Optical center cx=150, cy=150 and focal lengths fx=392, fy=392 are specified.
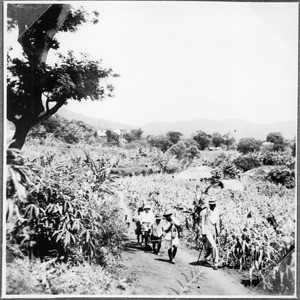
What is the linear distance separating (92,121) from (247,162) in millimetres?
1813

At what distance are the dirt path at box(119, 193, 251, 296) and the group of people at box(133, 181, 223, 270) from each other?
0.09m

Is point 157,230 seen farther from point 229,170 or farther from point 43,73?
point 43,73

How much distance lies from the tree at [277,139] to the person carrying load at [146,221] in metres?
1.55

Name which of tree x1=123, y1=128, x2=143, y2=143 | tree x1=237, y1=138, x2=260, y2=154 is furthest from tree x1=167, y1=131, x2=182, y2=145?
tree x1=237, y1=138, x2=260, y2=154

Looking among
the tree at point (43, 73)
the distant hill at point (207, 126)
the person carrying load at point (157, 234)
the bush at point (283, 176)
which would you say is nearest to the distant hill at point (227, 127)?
Result: the distant hill at point (207, 126)

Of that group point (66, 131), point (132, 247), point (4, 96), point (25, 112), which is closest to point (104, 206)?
point (132, 247)

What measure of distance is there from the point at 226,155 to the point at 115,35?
71.6 inches

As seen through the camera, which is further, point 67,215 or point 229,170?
point 229,170

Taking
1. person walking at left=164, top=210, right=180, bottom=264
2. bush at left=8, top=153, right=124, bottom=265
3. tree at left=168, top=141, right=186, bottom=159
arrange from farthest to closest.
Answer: tree at left=168, top=141, right=186, bottom=159
person walking at left=164, top=210, right=180, bottom=264
bush at left=8, top=153, right=124, bottom=265

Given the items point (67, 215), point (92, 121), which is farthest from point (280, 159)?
point (67, 215)

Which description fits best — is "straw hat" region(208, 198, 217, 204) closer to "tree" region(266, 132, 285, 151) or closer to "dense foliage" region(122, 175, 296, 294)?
"dense foliage" region(122, 175, 296, 294)

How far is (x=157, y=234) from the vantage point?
14.2ft

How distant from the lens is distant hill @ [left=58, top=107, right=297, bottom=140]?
14.1 ft

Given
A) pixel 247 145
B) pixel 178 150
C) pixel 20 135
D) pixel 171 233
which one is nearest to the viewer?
pixel 20 135
